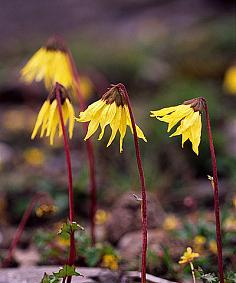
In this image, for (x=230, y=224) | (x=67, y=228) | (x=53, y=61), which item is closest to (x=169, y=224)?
(x=230, y=224)

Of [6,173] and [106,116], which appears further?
[6,173]

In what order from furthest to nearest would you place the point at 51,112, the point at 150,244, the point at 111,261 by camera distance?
the point at 150,244, the point at 111,261, the point at 51,112

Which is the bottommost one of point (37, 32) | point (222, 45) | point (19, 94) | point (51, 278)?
point (51, 278)

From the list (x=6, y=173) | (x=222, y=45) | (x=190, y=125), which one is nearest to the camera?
(x=190, y=125)

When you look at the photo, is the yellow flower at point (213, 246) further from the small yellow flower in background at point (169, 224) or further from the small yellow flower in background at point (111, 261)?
the small yellow flower in background at point (111, 261)

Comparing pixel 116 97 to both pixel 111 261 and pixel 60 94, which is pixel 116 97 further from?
pixel 111 261

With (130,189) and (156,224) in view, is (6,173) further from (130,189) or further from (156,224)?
(156,224)

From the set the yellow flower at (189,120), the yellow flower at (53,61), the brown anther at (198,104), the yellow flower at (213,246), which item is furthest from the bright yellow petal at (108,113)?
the yellow flower at (213,246)

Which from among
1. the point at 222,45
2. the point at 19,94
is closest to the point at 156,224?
the point at 19,94
